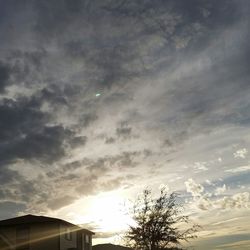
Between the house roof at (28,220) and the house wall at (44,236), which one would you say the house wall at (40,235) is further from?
the house roof at (28,220)

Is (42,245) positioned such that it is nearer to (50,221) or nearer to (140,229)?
(50,221)

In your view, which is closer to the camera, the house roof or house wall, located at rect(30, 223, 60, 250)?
house wall, located at rect(30, 223, 60, 250)

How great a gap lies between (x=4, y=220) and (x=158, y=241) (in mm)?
20798

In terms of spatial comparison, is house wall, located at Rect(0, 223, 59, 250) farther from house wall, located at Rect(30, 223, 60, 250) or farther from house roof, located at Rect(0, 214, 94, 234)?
house roof, located at Rect(0, 214, 94, 234)

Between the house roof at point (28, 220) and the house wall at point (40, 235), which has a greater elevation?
the house roof at point (28, 220)

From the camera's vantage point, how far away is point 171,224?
3912 centimetres

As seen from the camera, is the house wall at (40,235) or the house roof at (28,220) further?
the house roof at (28,220)

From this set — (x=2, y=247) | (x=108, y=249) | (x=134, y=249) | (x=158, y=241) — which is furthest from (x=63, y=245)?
(x=108, y=249)

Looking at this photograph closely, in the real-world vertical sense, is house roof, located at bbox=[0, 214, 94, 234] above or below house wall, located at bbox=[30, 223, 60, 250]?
above

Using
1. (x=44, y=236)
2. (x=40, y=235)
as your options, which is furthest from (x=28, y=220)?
(x=44, y=236)

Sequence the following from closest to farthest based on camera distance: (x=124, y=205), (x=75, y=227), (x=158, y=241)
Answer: (x=158, y=241)
(x=124, y=205)
(x=75, y=227)

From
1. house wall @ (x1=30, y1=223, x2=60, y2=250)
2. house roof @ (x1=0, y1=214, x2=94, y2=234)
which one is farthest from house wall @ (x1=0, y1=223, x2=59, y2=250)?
house roof @ (x1=0, y1=214, x2=94, y2=234)

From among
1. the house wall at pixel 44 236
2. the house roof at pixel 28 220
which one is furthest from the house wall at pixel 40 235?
the house roof at pixel 28 220

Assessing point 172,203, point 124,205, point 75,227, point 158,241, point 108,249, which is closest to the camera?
point 158,241
